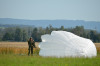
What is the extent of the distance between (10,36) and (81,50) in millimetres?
86266

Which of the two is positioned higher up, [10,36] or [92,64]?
[92,64]

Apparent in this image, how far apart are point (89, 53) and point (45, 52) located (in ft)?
11.3

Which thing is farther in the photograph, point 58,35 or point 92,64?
point 58,35

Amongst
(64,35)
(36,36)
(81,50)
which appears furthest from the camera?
(36,36)

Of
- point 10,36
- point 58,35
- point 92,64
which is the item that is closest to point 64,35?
point 58,35

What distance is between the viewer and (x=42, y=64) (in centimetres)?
1653

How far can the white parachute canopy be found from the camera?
22578 mm

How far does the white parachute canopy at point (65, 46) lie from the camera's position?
2258cm

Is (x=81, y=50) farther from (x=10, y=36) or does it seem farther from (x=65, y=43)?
(x=10, y=36)

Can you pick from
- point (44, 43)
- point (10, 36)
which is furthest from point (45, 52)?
point (10, 36)

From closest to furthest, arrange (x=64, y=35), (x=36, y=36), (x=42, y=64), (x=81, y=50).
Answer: (x=42, y=64) < (x=81, y=50) < (x=64, y=35) < (x=36, y=36)

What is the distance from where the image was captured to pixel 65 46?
22.9 metres

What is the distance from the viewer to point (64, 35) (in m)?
23.9

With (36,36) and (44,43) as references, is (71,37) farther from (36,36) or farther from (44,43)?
(36,36)
